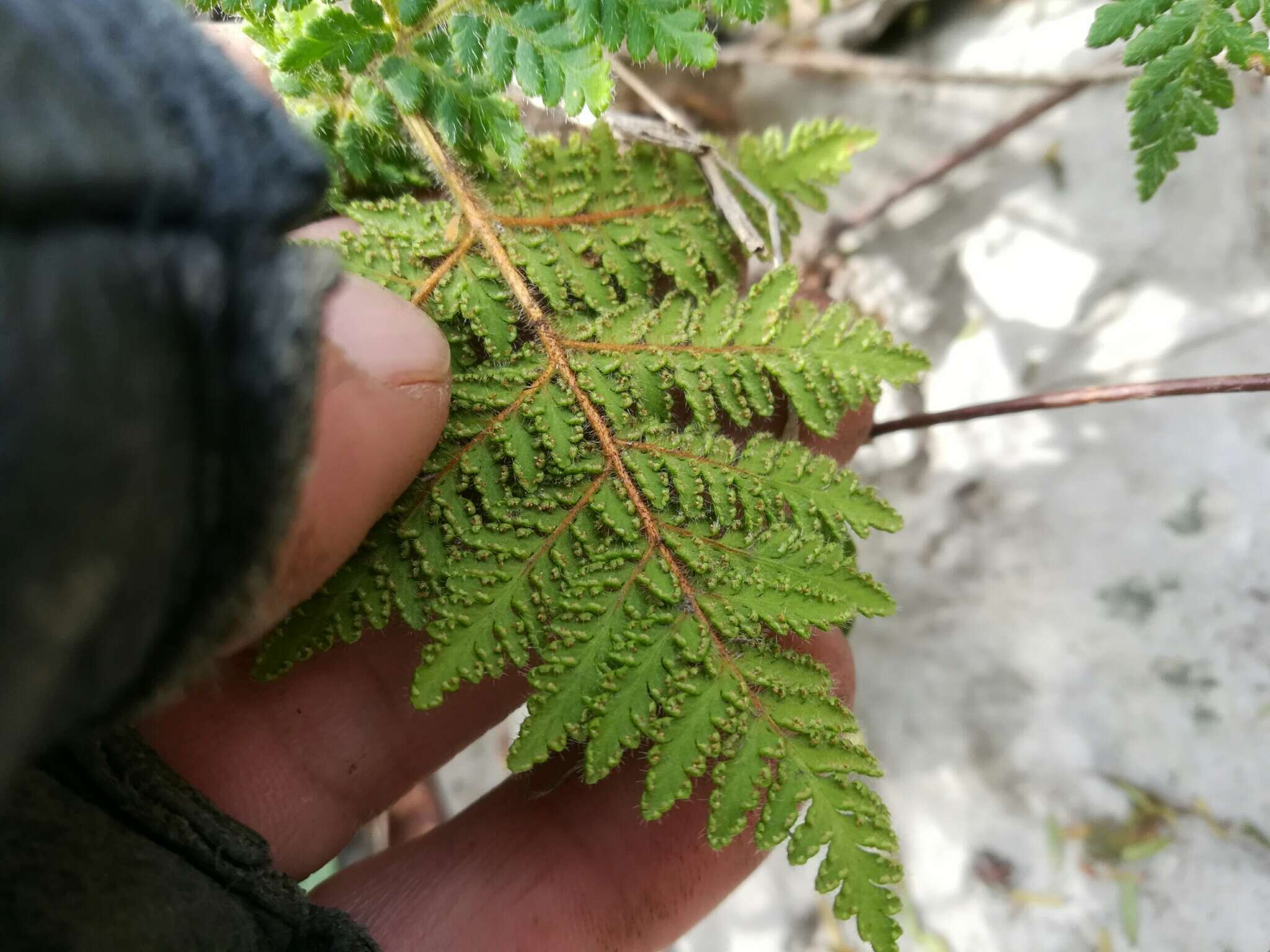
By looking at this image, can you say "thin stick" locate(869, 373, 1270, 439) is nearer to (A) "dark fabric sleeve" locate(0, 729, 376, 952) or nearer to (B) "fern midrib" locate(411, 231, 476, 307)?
(B) "fern midrib" locate(411, 231, 476, 307)

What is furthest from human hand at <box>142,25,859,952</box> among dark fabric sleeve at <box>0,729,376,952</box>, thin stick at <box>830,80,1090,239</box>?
thin stick at <box>830,80,1090,239</box>

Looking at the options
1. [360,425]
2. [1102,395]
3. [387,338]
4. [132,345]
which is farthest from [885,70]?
[132,345]

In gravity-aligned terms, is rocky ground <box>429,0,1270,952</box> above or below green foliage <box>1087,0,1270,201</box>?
below

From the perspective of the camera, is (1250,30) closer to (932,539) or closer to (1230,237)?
(1230,237)

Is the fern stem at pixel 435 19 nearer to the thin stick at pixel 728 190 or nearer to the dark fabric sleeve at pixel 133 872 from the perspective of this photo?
the thin stick at pixel 728 190

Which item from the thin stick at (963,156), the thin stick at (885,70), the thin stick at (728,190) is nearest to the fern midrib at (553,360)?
the thin stick at (728,190)

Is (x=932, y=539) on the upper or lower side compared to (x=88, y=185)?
lower

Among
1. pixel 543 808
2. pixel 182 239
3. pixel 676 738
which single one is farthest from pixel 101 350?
pixel 543 808
